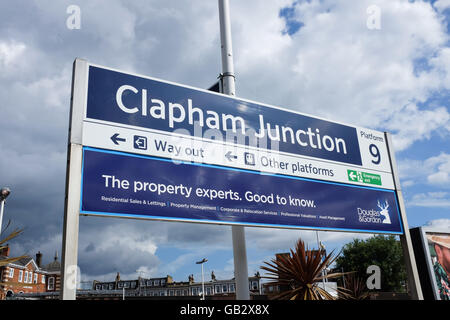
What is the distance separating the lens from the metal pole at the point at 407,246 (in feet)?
32.7

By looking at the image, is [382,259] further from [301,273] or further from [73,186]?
[73,186]

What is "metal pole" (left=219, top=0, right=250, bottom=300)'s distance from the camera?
778 cm

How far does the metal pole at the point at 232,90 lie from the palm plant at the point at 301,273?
1346mm

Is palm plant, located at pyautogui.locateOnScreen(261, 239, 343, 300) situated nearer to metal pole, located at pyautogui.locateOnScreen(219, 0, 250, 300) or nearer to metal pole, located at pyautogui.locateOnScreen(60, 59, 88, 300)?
metal pole, located at pyautogui.locateOnScreen(219, 0, 250, 300)

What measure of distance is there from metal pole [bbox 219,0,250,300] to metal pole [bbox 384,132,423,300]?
4.83 m

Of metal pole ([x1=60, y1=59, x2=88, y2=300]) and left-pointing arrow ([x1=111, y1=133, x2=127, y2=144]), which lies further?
left-pointing arrow ([x1=111, y1=133, x2=127, y2=144])

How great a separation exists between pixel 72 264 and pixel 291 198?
462cm

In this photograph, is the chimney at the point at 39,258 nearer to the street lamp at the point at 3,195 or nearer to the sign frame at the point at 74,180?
the street lamp at the point at 3,195

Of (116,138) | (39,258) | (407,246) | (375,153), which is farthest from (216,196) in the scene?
(39,258)

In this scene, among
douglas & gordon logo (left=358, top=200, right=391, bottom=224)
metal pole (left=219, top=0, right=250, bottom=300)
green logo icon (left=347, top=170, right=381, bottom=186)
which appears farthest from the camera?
green logo icon (left=347, top=170, right=381, bottom=186)

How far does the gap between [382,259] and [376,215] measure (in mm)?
42372

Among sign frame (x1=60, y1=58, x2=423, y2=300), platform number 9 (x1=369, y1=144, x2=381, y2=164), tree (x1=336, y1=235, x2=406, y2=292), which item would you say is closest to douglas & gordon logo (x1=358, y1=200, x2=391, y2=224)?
platform number 9 (x1=369, y1=144, x2=381, y2=164)
